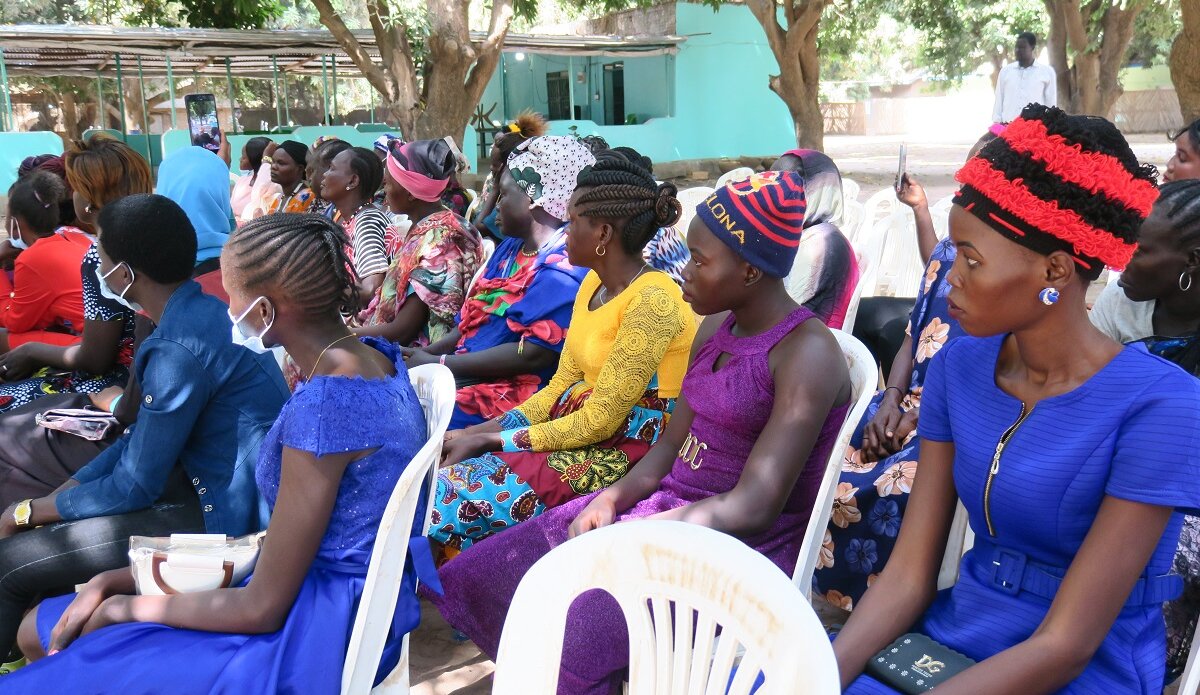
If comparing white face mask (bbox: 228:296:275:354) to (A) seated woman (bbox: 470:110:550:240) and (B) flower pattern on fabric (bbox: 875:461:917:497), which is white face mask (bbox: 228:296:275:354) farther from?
→ (A) seated woman (bbox: 470:110:550:240)

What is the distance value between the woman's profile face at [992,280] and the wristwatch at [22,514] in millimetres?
2480

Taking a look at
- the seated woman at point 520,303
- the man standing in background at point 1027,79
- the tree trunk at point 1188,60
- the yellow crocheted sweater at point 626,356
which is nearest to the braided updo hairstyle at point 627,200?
the yellow crocheted sweater at point 626,356

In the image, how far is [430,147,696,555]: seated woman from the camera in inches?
115

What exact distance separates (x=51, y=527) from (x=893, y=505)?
8.01ft

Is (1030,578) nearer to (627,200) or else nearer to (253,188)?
(627,200)

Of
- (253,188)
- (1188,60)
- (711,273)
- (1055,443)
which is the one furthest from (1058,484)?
(1188,60)

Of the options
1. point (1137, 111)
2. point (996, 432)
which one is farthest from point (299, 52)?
point (1137, 111)

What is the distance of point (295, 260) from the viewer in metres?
2.19

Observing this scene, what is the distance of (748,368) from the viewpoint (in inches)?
93.0

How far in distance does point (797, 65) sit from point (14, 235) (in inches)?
408

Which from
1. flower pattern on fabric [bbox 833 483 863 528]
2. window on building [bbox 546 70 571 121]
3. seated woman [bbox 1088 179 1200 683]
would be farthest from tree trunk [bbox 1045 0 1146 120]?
flower pattern on fabric [bbox 833 483 863 528]

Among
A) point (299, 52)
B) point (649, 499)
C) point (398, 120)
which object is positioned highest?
point (299, 52)

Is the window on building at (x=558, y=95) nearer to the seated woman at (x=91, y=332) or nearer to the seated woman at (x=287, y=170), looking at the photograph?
the seated woman at (x=287, y=170)

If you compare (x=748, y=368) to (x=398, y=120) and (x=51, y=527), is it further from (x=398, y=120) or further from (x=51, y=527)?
(x=398, y=120)
